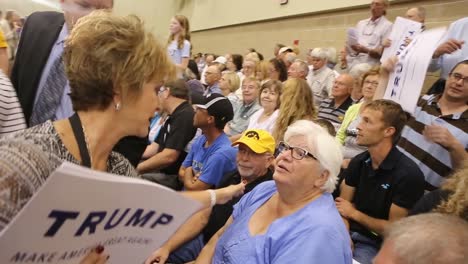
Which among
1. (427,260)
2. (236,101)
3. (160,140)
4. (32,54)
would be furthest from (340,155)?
(236,101)

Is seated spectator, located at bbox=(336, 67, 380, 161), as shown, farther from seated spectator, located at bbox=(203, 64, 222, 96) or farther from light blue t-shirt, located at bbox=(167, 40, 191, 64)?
seated spectator, located at bbox=(203, 64, 222, 96)

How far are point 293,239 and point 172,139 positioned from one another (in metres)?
1.97

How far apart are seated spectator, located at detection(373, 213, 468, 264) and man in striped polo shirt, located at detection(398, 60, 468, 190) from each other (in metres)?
1.40

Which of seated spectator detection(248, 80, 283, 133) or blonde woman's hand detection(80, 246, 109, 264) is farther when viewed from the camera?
seated spectator detection(248, 80, 283, 133)

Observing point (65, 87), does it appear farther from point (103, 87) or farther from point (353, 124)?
point (353, 124)

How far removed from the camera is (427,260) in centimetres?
96

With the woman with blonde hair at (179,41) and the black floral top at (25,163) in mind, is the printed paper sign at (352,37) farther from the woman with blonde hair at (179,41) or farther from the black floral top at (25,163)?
the black floral top at (25,163)

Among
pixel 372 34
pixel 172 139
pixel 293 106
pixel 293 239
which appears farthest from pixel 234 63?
pixel 293 239

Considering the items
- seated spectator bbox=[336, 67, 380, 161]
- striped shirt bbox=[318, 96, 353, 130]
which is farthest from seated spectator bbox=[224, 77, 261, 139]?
seated spectator bbox=[336, 67, 380, 161]

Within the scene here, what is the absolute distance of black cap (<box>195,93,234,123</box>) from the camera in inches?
116

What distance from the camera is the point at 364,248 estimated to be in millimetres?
2328

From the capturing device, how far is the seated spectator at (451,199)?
1.62 metres

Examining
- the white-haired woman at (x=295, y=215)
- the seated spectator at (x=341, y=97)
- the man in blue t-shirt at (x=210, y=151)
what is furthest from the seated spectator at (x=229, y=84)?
the white-haired woman at (x=295, y=215)

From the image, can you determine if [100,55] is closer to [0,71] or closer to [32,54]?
[0,71]
